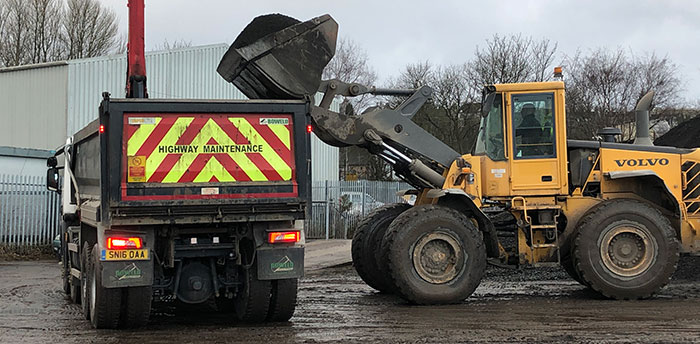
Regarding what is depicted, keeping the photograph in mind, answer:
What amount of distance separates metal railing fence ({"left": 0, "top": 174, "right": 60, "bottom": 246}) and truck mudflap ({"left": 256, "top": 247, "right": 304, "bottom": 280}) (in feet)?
42.4

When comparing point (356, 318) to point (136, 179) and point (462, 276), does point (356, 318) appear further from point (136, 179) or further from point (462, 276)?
point (136, 179)

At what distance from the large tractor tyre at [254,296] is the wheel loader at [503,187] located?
7.26 ft

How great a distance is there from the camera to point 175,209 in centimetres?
835

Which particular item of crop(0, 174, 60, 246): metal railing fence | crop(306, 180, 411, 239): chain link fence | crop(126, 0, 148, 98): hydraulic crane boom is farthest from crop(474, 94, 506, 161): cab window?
crop(306, 180, 411, 239): chain link fence

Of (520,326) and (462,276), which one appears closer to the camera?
(520,326)

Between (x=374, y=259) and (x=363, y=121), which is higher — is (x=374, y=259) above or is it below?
below

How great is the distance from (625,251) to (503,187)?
187 cm

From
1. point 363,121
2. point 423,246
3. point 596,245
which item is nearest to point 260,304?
point 423,246

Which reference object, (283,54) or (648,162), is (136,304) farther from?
(648,162)

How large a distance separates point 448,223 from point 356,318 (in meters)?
1.99

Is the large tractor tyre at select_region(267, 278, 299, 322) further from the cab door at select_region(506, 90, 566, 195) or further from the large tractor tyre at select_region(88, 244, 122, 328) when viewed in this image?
the cab door at select_region(506, 90, 566, 195)

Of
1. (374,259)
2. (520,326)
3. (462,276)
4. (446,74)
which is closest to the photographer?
(520,326)

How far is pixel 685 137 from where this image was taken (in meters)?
21.7

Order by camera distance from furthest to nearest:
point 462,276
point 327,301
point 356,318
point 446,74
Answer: point 446,74, point 327,301, point 462,276, point 356,318
